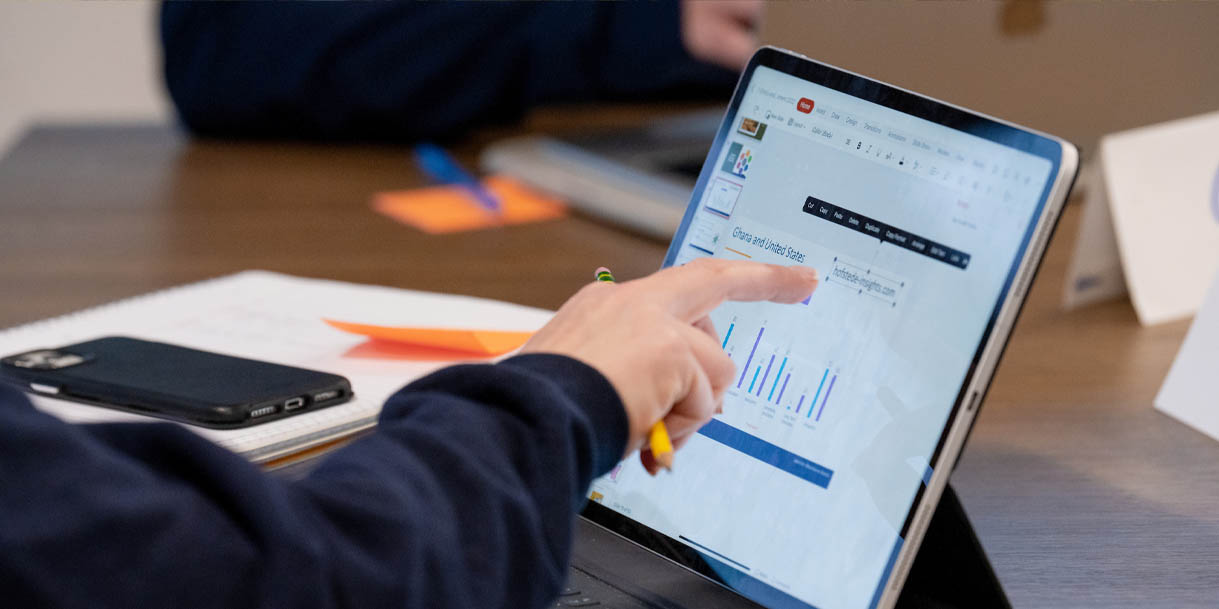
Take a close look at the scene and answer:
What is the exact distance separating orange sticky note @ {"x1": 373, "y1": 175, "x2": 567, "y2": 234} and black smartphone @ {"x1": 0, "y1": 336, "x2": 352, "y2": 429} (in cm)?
42

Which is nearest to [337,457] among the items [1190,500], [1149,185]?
[1190,500]

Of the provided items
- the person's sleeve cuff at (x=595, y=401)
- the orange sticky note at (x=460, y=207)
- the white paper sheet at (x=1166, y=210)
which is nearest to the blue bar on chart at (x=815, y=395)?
the person's sleeve cuff at (x=595, y=401)

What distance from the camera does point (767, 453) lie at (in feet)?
1.79

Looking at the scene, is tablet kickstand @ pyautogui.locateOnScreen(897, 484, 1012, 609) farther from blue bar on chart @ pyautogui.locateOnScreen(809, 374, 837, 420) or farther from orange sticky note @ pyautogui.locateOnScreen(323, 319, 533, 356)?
orange sticky note @ pyautogui.locateOnScreen(323, 319, 533, 356)

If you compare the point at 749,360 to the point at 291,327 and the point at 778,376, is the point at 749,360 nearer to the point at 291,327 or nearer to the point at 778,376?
the point at 778,376

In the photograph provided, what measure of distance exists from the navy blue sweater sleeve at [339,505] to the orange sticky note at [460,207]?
2.18ft

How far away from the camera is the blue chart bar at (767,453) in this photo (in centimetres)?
53

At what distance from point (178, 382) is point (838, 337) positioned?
37cm

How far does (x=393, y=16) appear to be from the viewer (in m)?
1.37

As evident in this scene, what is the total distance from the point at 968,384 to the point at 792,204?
4.8 inches

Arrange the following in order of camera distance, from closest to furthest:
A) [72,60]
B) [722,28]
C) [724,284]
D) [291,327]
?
[724,284] → [291,327] → [722,28] → [72,60]

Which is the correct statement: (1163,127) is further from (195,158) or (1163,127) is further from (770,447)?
(195,158)

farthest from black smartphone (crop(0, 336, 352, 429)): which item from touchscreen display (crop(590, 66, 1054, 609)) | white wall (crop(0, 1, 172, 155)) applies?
white wall (crop(0, 1, 172, 155))

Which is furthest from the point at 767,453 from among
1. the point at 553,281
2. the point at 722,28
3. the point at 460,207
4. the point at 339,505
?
the point at 722,28
